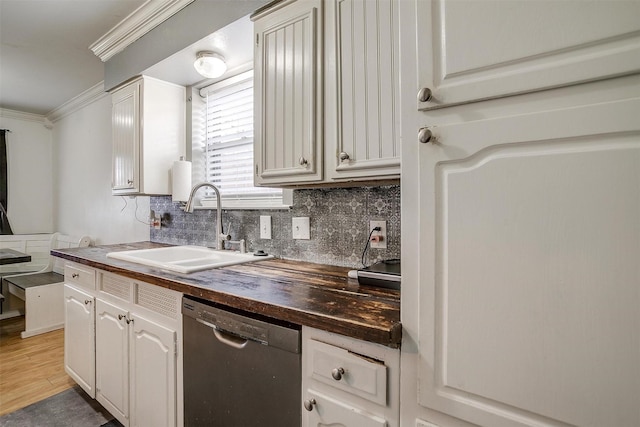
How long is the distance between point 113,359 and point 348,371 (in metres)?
1.50

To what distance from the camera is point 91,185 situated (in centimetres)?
361

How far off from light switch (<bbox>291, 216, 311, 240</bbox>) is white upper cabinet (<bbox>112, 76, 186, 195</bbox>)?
121 cm

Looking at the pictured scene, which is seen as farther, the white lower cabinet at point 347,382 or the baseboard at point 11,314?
the baseboard at point 11,314

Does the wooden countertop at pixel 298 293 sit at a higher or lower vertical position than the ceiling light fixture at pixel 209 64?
Result: lower

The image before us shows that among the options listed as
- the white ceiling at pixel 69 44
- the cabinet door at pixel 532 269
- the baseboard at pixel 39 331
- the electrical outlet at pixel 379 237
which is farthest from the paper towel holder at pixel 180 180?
the baseboard at pixel 39 331

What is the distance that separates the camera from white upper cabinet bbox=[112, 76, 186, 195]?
2.32 m

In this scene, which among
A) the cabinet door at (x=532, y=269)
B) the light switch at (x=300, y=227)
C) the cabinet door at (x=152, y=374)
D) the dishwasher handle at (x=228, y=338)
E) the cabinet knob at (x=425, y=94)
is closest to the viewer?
the cabinet door at (x=532, y=269)

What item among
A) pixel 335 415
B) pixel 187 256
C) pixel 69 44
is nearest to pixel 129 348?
pixel 187 256

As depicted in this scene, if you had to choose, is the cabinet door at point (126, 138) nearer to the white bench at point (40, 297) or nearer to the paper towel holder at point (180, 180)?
the paper towel holder at point (180, 180)

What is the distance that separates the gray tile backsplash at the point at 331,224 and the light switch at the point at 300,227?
0.07 ft

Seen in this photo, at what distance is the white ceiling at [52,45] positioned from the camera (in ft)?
6.72

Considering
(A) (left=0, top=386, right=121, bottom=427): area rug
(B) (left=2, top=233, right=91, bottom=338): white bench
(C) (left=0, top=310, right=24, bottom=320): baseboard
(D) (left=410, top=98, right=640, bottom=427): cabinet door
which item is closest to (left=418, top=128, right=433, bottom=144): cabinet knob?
(D) (left=410, top=98, right=640, bottom=427): cabinet door

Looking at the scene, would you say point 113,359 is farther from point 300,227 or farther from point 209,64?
point 209,64

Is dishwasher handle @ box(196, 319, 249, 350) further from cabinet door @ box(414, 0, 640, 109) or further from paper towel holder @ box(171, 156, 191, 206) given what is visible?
paper towel holder @ box(171, 156, 191, 206)
